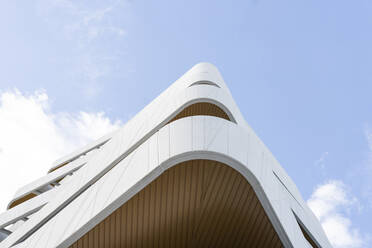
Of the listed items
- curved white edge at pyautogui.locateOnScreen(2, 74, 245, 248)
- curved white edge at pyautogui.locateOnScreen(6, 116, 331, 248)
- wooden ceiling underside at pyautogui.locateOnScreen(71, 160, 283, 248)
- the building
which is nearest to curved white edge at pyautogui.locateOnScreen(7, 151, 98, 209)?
curved white edge at pyautogui.locateOnScreen(2, 74, 245, 248)

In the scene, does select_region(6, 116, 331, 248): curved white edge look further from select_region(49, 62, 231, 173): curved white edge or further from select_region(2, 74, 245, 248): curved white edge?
select_region(49, 62, 231, 173): curved white edge

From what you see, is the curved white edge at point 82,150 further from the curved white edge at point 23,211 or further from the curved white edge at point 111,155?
the curved white edge at point 111,155

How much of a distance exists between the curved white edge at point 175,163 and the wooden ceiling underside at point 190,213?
0.27 meters

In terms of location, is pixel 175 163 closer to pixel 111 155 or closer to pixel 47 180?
pixel 111 155

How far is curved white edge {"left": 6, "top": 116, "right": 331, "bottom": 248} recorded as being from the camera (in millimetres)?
7504

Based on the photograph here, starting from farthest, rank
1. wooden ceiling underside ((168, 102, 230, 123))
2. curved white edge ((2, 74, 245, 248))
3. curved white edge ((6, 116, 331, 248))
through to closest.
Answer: wooden ceiling underside ((168, 102, 230, 123)) < curved white edge ((2, 74, 245, 248)) < curved white edge ((6, 116, 331, 248))

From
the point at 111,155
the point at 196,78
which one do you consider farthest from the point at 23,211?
the point at 196,78

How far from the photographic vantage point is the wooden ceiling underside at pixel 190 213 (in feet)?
25.6

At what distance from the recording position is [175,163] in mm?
7484

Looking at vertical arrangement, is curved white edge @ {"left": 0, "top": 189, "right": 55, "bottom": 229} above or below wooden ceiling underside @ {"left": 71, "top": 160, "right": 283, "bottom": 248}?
above

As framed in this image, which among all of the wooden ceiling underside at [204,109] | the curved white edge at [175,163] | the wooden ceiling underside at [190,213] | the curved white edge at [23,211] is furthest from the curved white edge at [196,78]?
the wooden ceiling underside at [190,213]

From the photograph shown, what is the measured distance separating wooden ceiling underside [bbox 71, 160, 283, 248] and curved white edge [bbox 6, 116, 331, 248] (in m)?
0.27

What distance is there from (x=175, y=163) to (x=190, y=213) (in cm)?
164

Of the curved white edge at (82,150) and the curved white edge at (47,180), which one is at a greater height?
the curved white edge at (82,150)
